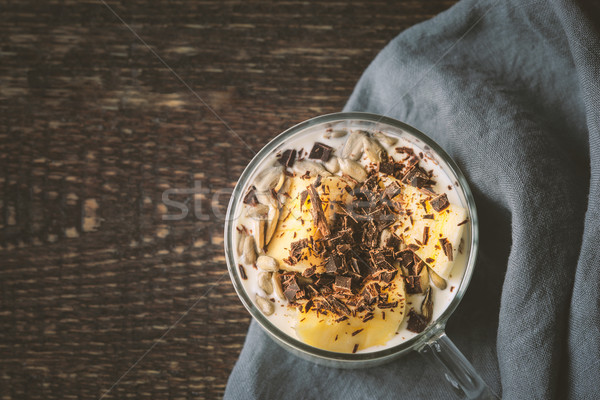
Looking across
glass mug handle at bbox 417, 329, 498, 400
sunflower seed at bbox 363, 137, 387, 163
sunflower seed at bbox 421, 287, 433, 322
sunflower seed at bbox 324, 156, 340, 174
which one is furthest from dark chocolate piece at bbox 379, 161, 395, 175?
glass mug handle at bbox 417, 329, 498, 400

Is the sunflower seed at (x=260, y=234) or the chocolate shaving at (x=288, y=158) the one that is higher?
the chocolate shaving at (x=288, y=158)

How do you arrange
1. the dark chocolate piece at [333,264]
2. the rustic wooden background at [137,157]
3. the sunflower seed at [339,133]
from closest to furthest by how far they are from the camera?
the dark chocolate piece at [333,264] < the sunflower seed at [339,133] < the rustic wooden background at [137,157]

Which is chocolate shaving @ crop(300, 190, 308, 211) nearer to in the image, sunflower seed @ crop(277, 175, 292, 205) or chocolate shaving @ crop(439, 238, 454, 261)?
sunflower seed @ crop(277, 175, 292, 205)

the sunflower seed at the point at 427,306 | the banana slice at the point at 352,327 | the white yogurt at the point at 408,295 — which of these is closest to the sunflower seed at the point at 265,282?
the white yogurt at the point at 408,295

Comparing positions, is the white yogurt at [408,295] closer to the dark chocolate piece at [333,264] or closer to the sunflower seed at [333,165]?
the sunflower seed at [333,165]

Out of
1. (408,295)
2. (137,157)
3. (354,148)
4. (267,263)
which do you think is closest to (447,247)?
(408,295)
